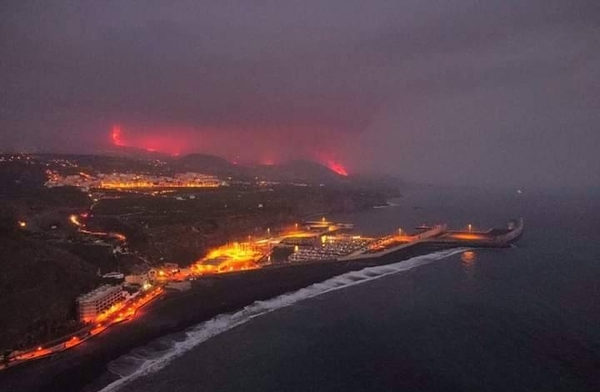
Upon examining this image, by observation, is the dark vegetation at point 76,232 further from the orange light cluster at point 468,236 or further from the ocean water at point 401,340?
the orange light cluster at point 468,236

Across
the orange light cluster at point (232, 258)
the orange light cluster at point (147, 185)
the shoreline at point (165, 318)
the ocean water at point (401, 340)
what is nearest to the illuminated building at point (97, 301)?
the shoreline at point (165, 318)

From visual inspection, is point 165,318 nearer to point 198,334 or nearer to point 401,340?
point 198,334

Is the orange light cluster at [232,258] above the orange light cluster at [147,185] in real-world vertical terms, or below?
below

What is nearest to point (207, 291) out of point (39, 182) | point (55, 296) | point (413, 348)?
point (55, 296)

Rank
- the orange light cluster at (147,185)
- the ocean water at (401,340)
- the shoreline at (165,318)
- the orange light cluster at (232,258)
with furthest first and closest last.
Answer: the orange light cluster at (147,185) → the orange light cluster at (232,258) → the shoreline at (165,318) → the ocean water at (401,340)

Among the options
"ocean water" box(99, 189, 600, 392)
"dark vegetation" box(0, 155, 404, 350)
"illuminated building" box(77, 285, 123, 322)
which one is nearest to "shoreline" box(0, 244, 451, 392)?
"ocean water" box(99, 189, 600, 392)

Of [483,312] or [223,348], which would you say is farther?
[483,312]

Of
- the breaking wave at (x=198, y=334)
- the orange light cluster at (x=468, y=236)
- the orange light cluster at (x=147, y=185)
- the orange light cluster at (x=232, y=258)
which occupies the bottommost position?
the breaking wave at (x=198, y=334)

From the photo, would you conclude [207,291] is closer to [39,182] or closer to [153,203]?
[153,203]
